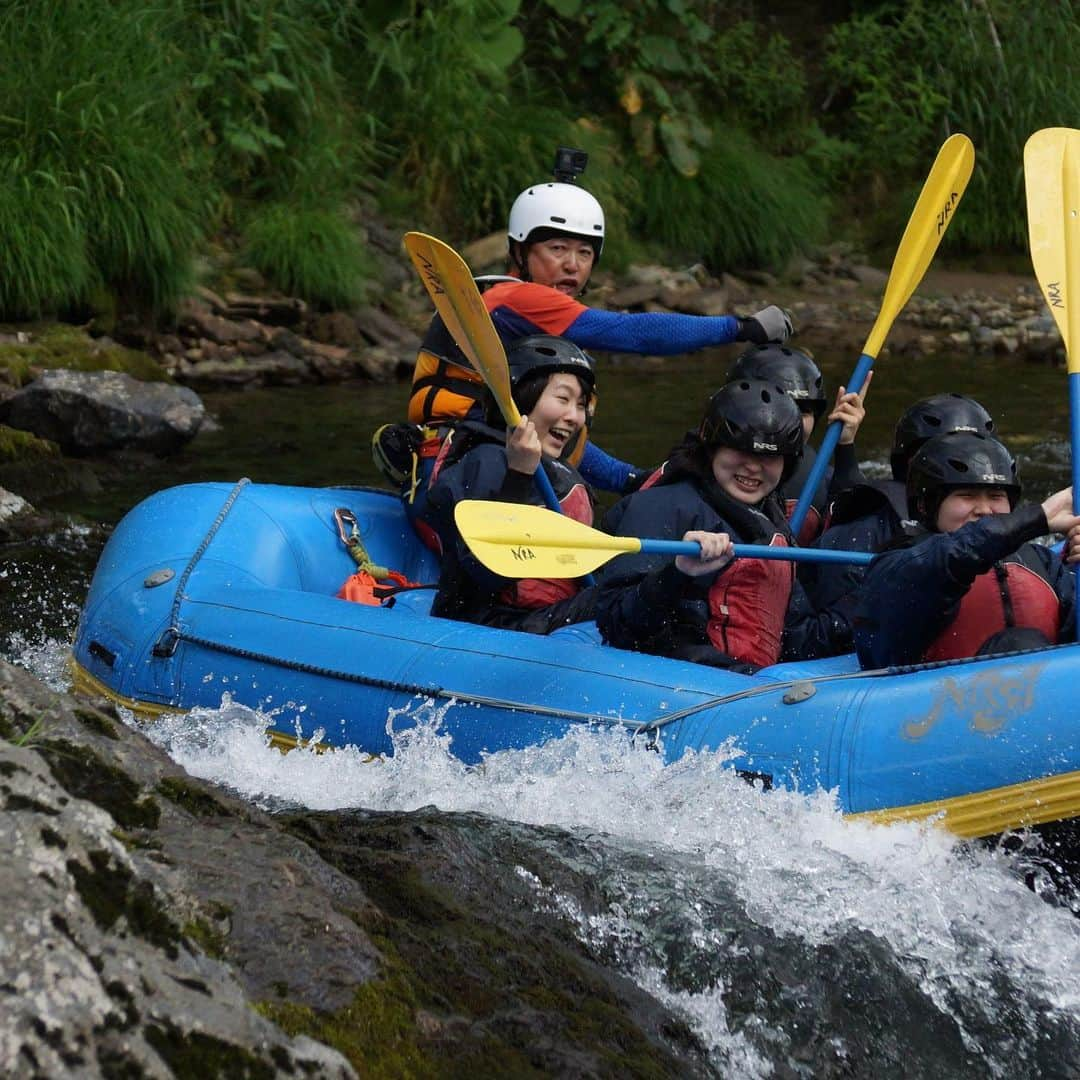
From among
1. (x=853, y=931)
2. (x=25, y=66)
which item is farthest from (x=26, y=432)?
(x=853, y=931)

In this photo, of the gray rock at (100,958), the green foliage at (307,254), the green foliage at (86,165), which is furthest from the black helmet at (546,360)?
the green foliage at (307,254)

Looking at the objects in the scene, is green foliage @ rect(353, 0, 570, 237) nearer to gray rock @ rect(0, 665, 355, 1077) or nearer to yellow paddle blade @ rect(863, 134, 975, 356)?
yellow paddle blade @ rect(863, 134, 975, 356)

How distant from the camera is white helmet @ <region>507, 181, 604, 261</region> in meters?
5.14

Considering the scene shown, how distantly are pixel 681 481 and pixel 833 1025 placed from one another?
1.67 meters

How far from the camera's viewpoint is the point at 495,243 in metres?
11.0

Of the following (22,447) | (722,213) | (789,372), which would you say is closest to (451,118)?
(722,213)

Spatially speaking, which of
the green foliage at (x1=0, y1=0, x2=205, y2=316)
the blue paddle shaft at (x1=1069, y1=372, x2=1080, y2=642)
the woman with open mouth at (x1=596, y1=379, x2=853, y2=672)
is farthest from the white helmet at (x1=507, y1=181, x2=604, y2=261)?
the green foliage at (x1=0, y1=0, x2=205, y2=316)

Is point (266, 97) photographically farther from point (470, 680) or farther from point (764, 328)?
point (470, 680)

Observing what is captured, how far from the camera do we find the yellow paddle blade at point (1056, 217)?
4.16 m

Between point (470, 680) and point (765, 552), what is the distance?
2.38ft

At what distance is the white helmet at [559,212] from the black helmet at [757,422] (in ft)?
4.64

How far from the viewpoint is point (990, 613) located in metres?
3.61

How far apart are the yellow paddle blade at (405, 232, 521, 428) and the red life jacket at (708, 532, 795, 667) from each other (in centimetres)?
66

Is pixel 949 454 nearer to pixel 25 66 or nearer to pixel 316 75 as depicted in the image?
pixel 25 66
